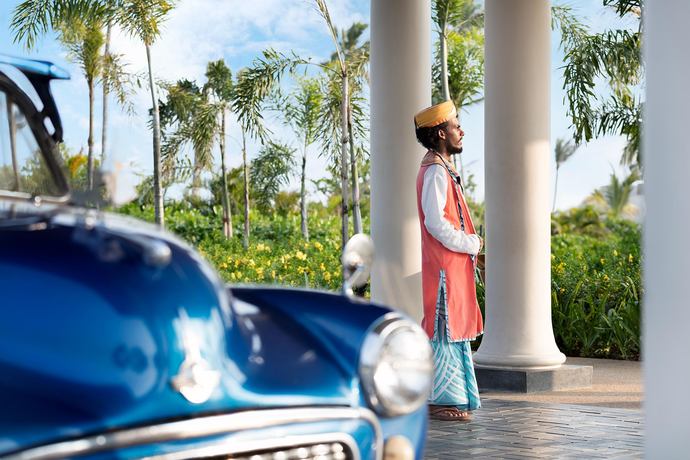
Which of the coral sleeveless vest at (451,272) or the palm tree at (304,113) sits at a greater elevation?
the palm tree at (304,113)

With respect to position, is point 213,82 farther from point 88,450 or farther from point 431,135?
point 88,450

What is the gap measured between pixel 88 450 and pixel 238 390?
1.21 ft

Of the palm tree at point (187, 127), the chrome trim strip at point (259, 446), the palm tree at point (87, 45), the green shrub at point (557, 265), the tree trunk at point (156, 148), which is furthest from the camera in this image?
the palm tree at point (187, 127)

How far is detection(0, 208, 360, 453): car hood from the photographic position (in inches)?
79.7

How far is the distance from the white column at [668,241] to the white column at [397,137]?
15.7ft

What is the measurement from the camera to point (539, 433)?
606cm

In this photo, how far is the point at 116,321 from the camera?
2.13m

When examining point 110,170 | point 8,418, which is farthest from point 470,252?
point 8,418

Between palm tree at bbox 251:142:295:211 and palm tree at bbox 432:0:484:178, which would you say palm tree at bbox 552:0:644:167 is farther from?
palm tree at bbox 251:142:295:211

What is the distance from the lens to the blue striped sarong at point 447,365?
6.39 metres

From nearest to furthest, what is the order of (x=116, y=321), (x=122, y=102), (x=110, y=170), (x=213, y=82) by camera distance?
1. (x=116, y=321)
2. (x=110, y=170)
3. (x=122, y=102)
4. (x=213, y=82)

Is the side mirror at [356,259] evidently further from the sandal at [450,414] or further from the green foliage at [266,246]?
the green foliage at [266,246]

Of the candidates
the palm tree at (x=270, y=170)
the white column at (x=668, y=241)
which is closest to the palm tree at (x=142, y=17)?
the palm tree at (x=270, y=170)

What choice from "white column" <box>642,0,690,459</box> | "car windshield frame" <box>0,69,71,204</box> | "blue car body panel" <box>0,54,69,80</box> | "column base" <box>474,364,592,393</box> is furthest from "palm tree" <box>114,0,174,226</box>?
A: "white column" <box>642,0,690,459</box>
